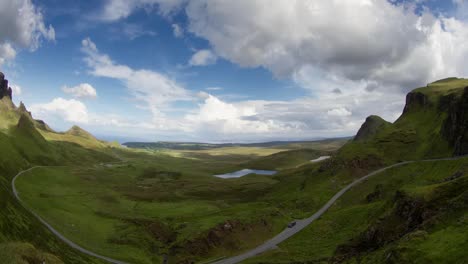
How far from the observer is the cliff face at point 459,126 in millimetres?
174250

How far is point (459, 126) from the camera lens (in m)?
185

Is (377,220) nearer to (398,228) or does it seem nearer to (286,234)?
(398,228)

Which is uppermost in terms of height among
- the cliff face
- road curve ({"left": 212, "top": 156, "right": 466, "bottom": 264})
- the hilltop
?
the cliff face

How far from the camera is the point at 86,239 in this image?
111 meters

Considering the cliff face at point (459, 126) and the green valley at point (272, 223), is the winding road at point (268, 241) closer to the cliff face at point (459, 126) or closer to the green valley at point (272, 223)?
the green valley at point (272, 223)

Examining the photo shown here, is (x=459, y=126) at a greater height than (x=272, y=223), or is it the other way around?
(x=459, y=126)

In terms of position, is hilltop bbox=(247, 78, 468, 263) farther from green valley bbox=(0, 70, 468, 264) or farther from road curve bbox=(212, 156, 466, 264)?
road curve bbox=(212, 156, 466, 264)

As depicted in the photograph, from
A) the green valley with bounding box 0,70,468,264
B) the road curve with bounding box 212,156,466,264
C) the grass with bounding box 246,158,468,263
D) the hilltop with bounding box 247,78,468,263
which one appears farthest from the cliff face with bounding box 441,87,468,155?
the road curve with bounding box 212,156,466,264

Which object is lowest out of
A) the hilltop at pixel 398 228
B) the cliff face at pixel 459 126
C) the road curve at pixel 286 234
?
the road curve at pixel 286 234

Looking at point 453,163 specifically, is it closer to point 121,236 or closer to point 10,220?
point 121,236

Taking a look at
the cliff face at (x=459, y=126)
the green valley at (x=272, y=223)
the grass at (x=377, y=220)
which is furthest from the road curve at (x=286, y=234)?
the cliff face at (x=459, y=126)

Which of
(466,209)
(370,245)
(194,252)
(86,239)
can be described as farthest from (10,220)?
(466,209)

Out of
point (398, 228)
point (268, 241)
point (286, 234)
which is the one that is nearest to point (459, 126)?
point (286, 234)

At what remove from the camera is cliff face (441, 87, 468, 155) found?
572ft
